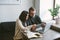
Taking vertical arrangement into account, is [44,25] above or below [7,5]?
below

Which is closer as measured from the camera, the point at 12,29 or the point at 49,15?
the point at 12,29

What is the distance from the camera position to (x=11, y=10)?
393 centimetres

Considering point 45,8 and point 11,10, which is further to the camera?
point 45,8

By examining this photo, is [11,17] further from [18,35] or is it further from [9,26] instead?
Answer: [18,35]

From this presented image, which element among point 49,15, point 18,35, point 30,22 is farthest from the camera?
point 49,15

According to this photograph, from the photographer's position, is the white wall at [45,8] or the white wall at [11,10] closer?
the white wall at [11,10]

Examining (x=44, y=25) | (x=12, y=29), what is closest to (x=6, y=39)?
(x=12, y=29)

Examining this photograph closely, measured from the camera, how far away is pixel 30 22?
3.01 meters

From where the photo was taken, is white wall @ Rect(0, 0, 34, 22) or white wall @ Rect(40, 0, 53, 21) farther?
white wall @ Rect(40, 0, 53, 21)

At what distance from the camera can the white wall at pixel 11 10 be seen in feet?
12.6

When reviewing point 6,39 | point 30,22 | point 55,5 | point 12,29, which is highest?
point 55,5

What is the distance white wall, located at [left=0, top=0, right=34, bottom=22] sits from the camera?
3.84m

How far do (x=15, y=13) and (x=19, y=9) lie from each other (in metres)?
0.17

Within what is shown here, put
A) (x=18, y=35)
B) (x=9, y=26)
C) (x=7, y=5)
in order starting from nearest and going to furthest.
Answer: (x=18, y=35), (x=9, y=26), (x=7, y=5)
